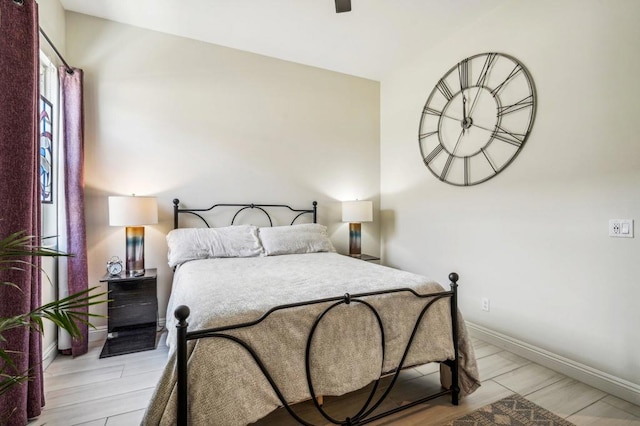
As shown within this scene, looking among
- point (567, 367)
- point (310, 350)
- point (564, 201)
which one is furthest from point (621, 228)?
point (310, 350)

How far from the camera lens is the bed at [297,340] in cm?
128

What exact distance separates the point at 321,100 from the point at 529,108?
2259 millimetres

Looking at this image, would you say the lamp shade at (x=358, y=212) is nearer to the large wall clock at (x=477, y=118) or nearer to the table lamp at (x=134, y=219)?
the large wall clock at (x=477, y=118)

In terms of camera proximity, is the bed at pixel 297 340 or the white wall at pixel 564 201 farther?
the white wall at pixel 564 201

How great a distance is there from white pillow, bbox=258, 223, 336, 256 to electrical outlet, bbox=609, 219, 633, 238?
2234 mm

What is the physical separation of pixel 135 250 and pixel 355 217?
228 centimetres

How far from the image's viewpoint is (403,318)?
5.86ft

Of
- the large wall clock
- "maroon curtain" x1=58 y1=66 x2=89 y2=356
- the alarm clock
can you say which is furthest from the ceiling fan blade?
the alarm clock

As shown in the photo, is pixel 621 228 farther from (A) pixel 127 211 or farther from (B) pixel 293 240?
(A) pixel 127 211

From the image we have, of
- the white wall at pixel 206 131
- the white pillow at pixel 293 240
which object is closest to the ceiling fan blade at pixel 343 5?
the white wall at pixel 206 131

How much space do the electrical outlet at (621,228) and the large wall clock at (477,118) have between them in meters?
0.84

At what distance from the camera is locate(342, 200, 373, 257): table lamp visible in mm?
3775

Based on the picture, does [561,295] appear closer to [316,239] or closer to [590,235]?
[590,235]

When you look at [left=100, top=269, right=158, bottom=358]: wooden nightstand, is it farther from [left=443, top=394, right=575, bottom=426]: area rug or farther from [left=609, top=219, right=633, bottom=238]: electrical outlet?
[left=609, top=219, right=633, bottom=238]: electrical outlet
